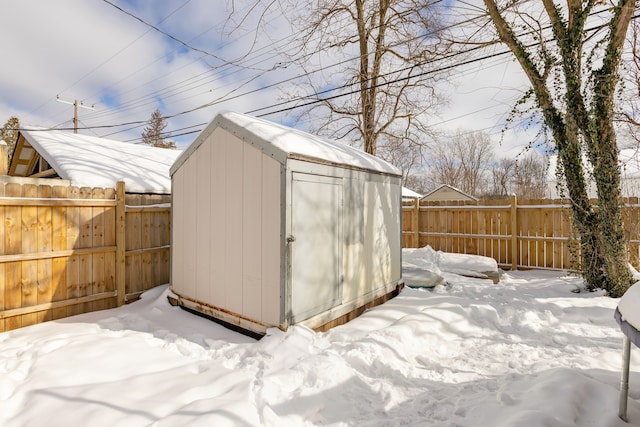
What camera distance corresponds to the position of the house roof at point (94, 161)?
19.4 feet

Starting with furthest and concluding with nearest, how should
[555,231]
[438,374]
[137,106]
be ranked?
[137,106]
[555,231]
[438,374]

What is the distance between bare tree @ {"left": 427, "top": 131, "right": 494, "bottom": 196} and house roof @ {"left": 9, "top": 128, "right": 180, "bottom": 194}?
31.6 meters

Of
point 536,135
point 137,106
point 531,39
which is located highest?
point 137,106

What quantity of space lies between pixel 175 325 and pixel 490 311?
13.7ft

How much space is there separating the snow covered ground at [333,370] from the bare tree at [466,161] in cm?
3285

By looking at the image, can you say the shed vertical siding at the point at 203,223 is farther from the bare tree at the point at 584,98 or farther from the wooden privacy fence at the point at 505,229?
the wooden privacy fence at the point at 505,229

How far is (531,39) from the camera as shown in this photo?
5.76 metres

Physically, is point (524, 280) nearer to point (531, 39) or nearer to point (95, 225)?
point (531, 39)

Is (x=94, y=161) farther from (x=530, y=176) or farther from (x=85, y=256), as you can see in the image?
(x=530, y=176)

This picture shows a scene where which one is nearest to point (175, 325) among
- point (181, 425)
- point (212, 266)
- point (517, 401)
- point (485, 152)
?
point (212, 266)

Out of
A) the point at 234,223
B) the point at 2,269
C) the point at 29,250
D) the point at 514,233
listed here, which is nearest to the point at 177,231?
the point at 234,223

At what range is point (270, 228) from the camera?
3.54 metres

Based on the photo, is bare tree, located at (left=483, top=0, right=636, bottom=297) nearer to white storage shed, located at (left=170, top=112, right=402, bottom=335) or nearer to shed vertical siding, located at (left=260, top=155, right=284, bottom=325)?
white storage shed, located at (left=170, top=112, right=402, bottom=335)

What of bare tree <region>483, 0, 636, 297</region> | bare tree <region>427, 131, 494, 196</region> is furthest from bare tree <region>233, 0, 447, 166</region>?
bare tree <region>427, 131, 494, 196</region>
